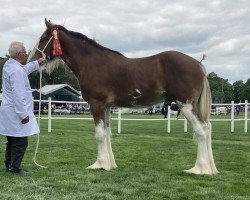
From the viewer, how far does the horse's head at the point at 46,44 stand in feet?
24.6

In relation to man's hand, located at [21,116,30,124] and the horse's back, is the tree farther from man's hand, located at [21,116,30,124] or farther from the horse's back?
man's hand, located at [21,116,30,124]

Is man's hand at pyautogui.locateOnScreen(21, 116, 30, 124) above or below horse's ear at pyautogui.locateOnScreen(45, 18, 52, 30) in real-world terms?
below

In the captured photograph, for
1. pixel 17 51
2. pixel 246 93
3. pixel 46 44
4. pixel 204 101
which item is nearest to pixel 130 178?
pixel 204 101

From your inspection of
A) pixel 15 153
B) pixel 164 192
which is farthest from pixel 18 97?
pixel 164 192

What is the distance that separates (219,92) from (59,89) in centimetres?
5803

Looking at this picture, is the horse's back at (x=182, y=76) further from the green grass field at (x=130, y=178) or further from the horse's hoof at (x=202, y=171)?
the green grass field at (x=130, y=178)

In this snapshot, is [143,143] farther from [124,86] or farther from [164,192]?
[164,192]

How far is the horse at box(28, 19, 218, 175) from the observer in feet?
Result: 22.4

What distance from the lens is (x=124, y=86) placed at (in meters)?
7.09

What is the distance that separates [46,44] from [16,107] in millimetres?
1616

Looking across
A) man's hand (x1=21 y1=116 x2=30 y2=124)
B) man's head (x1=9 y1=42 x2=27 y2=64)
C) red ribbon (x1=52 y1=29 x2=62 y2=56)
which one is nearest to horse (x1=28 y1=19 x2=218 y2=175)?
red ribbon (x1=52 y1=29 x2=62 y2=56)

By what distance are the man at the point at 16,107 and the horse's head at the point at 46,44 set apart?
30.9 inches

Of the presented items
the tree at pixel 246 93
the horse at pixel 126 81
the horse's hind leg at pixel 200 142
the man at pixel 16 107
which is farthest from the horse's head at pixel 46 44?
the tree at pixel 246 93

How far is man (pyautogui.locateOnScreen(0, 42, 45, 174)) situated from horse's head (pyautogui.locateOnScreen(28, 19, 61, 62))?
786mm
